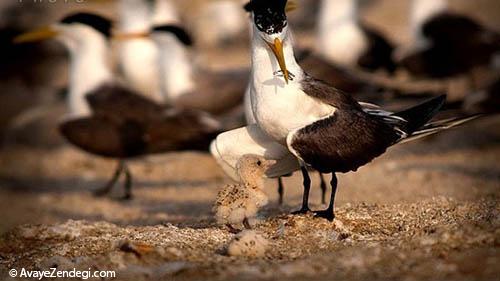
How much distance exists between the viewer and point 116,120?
366 inches

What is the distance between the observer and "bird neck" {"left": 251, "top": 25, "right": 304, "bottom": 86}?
545 centimetres

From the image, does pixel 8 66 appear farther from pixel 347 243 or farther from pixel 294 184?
pixel 347 243

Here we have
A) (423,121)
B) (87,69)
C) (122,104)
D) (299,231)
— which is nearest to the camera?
(299,231)

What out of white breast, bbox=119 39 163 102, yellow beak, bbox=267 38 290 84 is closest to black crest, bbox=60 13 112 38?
white breast, bbox=119 39 163 102

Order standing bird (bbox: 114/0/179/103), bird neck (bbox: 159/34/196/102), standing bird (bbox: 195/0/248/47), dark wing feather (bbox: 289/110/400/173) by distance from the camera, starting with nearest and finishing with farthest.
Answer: dark wing feather (bbox: 289/110/400/173) < bird neck (bbox: 159/34/196/102) < standing bird (bbox: 114/0/179/103) < standing bird (bbox: 195/0/248/47)

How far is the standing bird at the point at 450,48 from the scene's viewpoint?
1159 centimetres

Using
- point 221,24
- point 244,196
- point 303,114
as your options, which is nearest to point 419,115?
point 303,114

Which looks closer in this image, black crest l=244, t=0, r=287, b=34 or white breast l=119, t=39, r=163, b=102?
black crest l=244, t=0, r=287, b=34

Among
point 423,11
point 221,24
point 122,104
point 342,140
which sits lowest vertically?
point 221,24

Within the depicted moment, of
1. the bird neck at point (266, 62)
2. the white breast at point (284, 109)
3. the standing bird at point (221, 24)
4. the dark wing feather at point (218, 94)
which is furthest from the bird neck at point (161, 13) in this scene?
the white breast at point (284, 109)

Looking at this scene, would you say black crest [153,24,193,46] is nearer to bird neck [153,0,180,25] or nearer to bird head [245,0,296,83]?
bird neck [153,0,180,25]

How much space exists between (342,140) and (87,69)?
17.0 feet

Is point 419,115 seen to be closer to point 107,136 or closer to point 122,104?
point 107,136

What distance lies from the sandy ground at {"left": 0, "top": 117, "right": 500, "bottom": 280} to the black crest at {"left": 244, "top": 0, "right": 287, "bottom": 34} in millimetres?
1091
